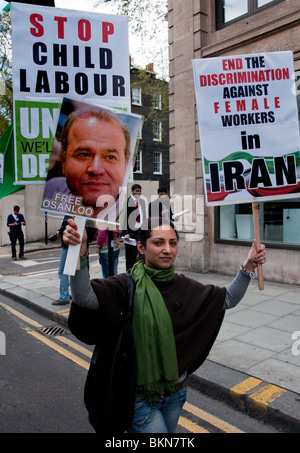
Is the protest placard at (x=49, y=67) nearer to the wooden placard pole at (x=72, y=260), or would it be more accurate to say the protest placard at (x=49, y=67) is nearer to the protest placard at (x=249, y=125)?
the protest placard at (x=249, y=125)

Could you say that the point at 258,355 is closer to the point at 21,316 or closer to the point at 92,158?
the point at 92,158

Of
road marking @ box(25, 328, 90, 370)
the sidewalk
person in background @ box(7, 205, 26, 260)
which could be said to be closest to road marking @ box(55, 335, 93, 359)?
road marking @ box(25, 328, 90, 370)

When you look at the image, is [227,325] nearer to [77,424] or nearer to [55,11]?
[77,424]

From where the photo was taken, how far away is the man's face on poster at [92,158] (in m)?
2.71

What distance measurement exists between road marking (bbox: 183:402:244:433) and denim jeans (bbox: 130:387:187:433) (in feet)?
4.49

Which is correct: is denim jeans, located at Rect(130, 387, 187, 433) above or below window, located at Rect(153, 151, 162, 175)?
below

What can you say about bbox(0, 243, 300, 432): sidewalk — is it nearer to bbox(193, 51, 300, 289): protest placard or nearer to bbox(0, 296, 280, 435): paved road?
bbox(0, 296, 280, 435): paved road

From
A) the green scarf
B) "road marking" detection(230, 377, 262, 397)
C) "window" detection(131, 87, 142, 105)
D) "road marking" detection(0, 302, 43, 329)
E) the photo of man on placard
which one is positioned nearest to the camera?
the green scarf

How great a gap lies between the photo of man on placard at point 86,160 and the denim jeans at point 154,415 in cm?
120

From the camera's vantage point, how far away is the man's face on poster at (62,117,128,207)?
271cm

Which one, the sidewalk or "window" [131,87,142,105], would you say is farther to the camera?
"window" [131,87,142,105]

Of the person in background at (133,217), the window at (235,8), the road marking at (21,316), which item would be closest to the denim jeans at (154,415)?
the road marking at (21,316)

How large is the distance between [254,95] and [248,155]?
0.47m
